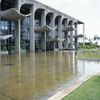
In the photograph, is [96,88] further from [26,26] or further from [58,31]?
[58,31]

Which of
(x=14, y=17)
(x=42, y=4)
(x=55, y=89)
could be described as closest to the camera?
(x=55, y=89)

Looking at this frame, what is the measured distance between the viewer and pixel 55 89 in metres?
8.68

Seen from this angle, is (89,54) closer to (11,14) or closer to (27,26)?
(11,14)

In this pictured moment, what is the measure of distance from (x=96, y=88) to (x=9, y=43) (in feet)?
148

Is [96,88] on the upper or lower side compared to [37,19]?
lower

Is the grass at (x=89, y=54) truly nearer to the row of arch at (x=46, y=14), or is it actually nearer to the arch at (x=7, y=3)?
the arch at (x=7, y=3)

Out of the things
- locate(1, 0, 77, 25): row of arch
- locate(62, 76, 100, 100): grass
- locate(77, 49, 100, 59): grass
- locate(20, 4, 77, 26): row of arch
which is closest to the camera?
locate(62, 76, 100, 100): grass

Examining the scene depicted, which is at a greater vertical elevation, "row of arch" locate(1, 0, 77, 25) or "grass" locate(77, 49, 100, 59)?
"row of arch" locate(1, 0, 77, 25)

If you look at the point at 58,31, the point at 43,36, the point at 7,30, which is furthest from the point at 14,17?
the point at 58,31

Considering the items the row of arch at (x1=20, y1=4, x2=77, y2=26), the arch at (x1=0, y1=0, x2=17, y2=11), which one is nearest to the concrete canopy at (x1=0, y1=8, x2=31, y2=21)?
the arch at (x1=0, y1=0, x2=17, y2=11)

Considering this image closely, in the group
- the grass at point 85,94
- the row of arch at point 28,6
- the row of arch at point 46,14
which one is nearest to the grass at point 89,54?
the grass at point 85,94

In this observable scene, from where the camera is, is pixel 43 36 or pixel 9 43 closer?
pixel 9 43

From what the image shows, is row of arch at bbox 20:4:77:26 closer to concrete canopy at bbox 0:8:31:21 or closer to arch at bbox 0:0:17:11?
arch at bbox 0:0:17:11

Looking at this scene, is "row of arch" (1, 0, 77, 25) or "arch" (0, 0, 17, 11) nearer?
"row of arch" (1, 0, 77, 25)
